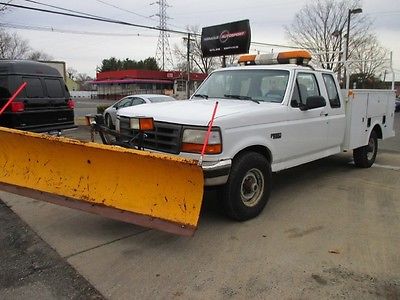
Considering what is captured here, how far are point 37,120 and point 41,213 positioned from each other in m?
5.56

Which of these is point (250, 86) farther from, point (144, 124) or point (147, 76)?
point (147, 76)

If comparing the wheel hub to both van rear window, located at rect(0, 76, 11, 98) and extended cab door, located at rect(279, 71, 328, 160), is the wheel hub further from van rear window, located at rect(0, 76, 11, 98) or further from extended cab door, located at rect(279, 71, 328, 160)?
van rear window, located at rect(0, 76, 11, 98)

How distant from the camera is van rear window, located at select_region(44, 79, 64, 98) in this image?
441 inches

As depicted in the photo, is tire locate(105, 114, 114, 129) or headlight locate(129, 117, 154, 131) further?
tire locate(105, 114, 114, 129)

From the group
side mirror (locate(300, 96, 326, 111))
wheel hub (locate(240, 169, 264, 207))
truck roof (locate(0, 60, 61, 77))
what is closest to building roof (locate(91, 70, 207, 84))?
truck roof (locate(0, 60, 61, 77))

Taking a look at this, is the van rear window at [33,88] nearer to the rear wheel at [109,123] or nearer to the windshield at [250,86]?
the rear wheel at [109,123]

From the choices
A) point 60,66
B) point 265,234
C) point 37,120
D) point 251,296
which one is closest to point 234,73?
point 265,234

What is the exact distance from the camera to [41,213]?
5.72 metres

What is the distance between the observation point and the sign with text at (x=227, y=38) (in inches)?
859

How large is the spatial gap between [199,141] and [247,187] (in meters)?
0.98

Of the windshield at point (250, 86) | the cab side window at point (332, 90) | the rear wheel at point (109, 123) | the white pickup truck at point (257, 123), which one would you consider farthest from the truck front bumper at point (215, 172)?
the cab side window at point (332, 90)

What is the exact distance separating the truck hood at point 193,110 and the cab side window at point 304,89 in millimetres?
461

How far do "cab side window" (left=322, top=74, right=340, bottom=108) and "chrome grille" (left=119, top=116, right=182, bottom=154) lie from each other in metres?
3.21

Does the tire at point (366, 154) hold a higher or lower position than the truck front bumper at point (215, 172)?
lower
